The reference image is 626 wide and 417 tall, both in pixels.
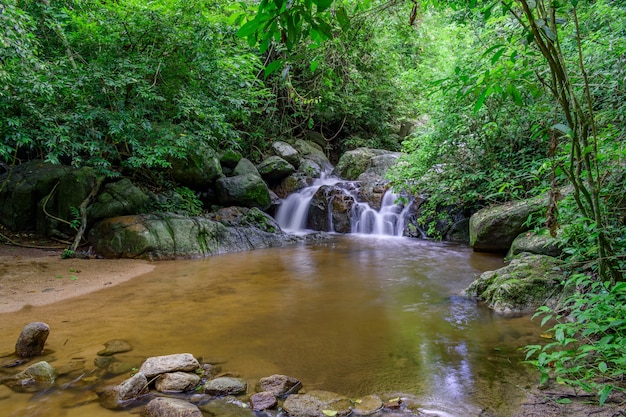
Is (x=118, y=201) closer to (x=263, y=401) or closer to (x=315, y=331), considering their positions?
(x=315, y=331)

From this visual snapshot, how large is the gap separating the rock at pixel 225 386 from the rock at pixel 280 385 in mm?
150

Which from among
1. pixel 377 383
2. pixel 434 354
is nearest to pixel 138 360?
pixel 377 383

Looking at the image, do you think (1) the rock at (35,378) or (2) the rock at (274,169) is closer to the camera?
(1) the rock at (35,378)

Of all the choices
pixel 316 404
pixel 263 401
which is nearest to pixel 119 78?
pixel 263 401

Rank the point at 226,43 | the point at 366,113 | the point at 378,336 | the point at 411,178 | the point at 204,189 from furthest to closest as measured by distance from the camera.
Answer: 1. the point at 366,113
2. the point at 204,189
3. the point at 411,178
4. the point at 226,43
5. the point at 378,336

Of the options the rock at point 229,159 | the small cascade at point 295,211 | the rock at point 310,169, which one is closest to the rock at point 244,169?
the rock at point 229,159

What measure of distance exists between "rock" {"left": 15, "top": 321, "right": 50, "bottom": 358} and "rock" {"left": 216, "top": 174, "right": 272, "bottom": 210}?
26.6 feet

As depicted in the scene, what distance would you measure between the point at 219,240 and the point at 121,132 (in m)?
3.25

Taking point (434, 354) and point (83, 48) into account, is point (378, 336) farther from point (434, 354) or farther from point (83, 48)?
point (83, 48)

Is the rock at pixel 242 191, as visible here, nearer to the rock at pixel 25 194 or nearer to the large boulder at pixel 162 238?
the large boulder at pixel 162 238

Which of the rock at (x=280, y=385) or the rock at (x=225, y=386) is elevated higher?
the rock at (x=280, y=385)

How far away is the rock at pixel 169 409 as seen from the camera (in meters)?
2.49

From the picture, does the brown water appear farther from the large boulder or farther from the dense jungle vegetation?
the large boulder

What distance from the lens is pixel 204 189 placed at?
11656mm
